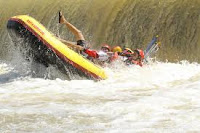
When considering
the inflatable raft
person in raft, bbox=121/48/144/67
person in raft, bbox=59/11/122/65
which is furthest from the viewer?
person in raft, bbox=121/48/144/67

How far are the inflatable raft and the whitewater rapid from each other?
0.96 ft

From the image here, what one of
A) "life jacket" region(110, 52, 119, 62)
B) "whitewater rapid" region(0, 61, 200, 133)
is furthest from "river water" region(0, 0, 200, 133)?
"life jacket" region(110, 52, 119, 62)

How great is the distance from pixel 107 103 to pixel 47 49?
293cm

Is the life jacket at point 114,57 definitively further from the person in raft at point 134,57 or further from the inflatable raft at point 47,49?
the inflatable raft at point 47,49

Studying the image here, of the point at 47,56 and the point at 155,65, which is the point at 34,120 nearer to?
the point at 47,56

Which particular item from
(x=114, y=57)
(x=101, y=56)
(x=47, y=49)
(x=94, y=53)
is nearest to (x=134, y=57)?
(x=114, y=57)

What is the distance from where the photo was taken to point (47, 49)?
975 cm

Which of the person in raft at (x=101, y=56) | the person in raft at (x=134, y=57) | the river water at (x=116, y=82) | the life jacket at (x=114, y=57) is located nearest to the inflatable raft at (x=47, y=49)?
the river water at (x=116, y=82)

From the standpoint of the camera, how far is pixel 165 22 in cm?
1412

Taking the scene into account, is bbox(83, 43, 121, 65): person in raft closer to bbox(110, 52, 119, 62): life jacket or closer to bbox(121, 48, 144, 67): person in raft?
bbox(110, 52, 119, 62): life jacket

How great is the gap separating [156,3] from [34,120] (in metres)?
9.36

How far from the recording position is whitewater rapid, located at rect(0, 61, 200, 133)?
5848 millimetres

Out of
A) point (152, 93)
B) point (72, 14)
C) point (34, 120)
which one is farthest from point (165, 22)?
point (34, 120)

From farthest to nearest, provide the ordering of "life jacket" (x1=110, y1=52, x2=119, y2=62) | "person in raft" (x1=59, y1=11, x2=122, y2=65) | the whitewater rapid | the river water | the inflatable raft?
"life jacket" (x1=110, y1=52, x2=119, y2=62), "person in raft" (x1=59, y1=11, x2=122, y2=65), the inflatable raft, the river water, the whitewater rapid
